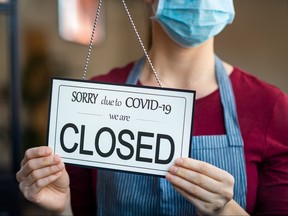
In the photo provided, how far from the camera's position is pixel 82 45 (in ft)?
14.7

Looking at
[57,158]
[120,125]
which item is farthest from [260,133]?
[57,158]

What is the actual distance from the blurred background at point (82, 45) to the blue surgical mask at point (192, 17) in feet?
7.30

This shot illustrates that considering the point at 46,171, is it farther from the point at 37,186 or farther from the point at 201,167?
the point at 201,167

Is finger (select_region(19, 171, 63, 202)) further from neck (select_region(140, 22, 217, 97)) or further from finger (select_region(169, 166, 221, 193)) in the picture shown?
neck (select_region(140, 22, 217, 97))

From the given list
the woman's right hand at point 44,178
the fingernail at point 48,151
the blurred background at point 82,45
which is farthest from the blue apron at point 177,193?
the blurred background at point 82,45

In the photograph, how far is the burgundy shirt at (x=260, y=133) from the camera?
1312mm

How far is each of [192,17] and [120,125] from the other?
0.34 m

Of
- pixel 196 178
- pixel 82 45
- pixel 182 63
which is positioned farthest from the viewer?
pixel 82 45

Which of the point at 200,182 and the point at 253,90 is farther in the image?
the point at 253,90

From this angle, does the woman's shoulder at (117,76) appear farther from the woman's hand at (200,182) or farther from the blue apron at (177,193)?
the woman's hand at (200,182)

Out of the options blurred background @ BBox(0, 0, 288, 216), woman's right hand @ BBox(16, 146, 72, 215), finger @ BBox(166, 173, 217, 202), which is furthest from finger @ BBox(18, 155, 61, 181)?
blurred background @ BBox(0, 0, 288, 216)

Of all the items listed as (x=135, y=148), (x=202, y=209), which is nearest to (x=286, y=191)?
(x=202, y=209)

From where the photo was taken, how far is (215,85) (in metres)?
1.40

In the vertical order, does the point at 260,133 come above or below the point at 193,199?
above
